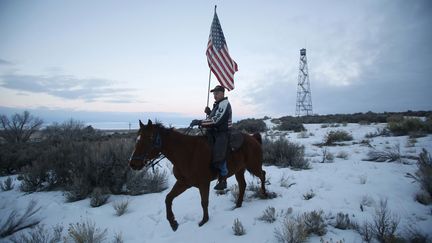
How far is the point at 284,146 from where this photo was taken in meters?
9.14

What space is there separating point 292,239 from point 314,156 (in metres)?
6.87

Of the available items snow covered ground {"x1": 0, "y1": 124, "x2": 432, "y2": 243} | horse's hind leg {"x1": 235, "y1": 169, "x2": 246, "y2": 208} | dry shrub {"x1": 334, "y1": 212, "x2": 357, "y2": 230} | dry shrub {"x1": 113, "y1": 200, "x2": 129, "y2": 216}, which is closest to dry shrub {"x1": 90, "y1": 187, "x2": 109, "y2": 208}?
snow covered ground {"x1": 0, "y1": 124, "x2": 432, "y2": 243}

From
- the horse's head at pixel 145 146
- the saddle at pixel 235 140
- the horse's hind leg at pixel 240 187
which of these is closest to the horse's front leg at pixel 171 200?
the horse's head at pixel 145 146

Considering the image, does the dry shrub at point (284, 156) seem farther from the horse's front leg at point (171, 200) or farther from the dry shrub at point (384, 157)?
the horse's front leg at point (171, 200)

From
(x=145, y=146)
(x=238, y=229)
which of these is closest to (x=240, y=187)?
(x=238, y=229)

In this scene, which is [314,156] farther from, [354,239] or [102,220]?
[102,220]

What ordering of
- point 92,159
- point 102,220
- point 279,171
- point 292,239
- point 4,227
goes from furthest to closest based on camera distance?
point 279,171
point 92,159
point 102,220
point 4,227
point 292,239

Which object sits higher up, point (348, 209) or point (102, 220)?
point (348, 209)

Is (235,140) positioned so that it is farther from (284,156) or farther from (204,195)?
(284,156)

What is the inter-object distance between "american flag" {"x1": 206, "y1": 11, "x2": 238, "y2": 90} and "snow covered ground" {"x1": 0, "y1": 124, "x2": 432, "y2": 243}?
3.15m

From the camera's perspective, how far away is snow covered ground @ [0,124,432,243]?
4.07 meters

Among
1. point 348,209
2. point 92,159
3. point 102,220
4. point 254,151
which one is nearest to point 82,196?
point 92,159

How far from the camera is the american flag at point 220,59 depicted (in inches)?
253

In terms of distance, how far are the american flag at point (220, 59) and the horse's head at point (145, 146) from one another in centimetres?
293
